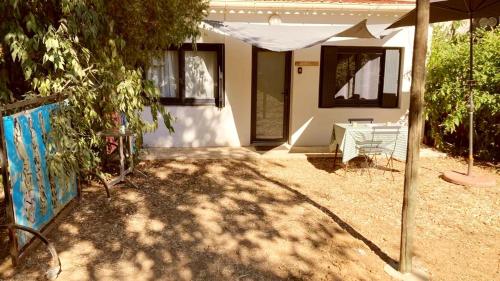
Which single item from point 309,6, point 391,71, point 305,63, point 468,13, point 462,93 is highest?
point 309,6

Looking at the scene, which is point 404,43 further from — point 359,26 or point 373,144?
point 373,144

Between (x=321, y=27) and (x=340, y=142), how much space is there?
2.85m

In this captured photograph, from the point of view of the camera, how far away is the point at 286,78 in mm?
9344

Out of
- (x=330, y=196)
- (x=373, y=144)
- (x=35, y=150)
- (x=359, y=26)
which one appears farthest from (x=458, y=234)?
(x=35, y=150)

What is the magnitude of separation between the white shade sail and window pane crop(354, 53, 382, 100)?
1.16m

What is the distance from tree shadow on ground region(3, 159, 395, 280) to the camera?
3.80 m

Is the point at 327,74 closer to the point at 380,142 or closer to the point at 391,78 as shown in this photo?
the point at 391,78

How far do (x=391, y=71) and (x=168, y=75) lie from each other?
5.05 metres

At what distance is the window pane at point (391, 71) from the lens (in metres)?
9.11

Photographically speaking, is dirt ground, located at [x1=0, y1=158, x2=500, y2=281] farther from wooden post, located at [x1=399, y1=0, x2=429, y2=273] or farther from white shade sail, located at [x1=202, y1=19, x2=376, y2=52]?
white shade sail, located at [x1=202, y1=19, x2=376, y2=52]

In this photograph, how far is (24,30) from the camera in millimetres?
4672

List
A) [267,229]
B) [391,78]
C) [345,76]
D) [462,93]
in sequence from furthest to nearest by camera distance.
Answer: [345,76] → [391,78] → [462,93] → [267,229]

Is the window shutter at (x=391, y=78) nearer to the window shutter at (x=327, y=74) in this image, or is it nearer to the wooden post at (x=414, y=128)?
the window shutter at (x=327, y=74)

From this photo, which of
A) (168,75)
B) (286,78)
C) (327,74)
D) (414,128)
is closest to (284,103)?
(286,78)
